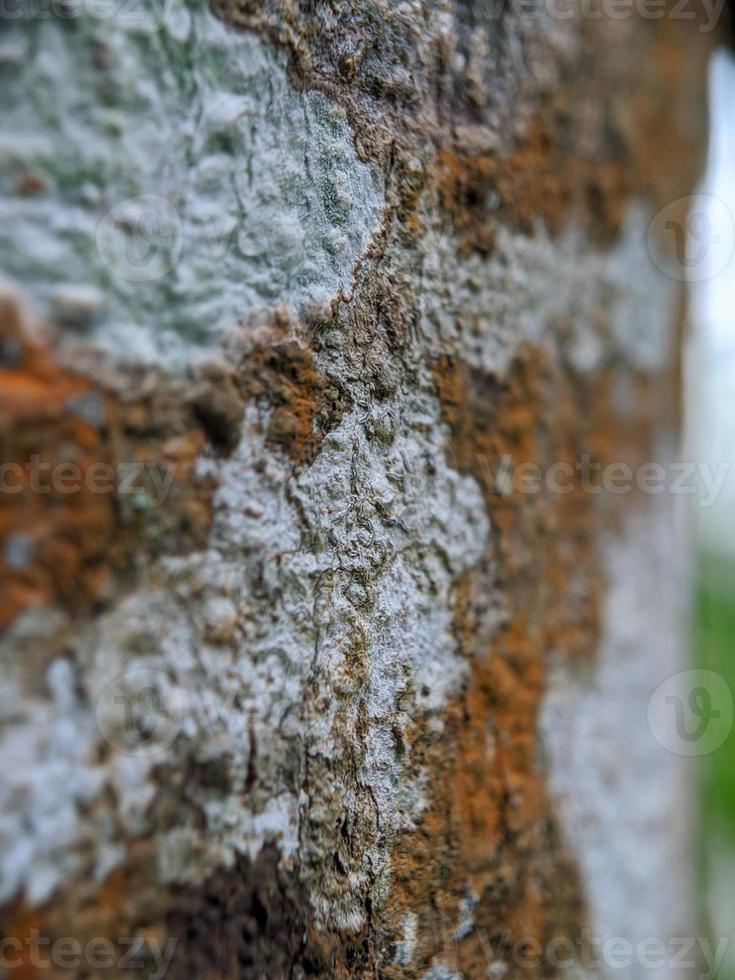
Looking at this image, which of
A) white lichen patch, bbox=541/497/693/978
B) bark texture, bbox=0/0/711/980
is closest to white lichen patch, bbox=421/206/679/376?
bark texture, bbox=0/0/711/980

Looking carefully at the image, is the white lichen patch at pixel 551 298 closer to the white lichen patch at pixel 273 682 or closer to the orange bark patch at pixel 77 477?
the white lichen patch at pixel 273 682

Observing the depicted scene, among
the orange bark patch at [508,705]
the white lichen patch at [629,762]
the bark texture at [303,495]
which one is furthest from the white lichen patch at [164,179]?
the white lichen patch at [629,762]

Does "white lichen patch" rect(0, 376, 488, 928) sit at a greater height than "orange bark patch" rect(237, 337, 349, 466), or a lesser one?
lesser

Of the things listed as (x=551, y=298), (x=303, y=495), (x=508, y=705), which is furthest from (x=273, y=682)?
(x=551, y=298)

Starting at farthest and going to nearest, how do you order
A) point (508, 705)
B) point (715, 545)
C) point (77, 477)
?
1. point (715, 545)
2. point (508, 705)
3. point (77, 477)

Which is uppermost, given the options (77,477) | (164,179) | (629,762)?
(164,179)

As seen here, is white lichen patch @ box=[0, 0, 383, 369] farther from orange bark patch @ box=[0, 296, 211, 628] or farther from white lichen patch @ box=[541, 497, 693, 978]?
white lichen patch @ box=[541, 497, 693, 978]

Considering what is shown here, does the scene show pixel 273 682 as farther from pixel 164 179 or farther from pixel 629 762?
pixel 629 762

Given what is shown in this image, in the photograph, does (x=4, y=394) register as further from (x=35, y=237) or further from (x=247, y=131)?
(x=247, y=131)
